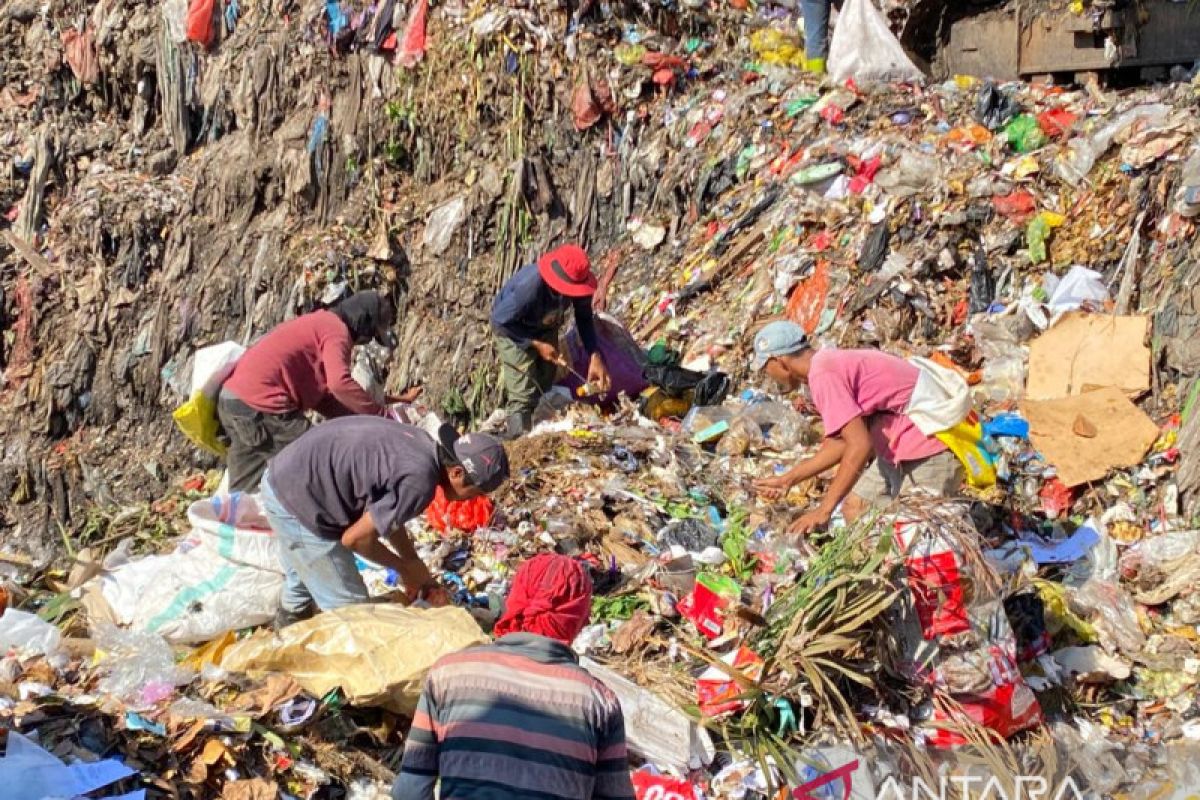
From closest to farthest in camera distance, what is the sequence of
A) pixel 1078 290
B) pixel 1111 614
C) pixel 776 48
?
pixel 1111 614, pixel 1078 290, pixel 776 48

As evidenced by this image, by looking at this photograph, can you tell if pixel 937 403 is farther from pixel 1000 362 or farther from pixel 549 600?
pixel 549 600

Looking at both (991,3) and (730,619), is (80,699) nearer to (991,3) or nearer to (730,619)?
(730,619)

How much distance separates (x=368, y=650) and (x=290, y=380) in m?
2.12

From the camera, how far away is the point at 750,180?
884 cm

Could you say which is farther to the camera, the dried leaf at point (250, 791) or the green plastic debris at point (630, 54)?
the green plastic debris at point (630, 54)

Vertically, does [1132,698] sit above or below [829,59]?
below

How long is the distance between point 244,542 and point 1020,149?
5.53 metres

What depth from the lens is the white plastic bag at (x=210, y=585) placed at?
4.72 meters

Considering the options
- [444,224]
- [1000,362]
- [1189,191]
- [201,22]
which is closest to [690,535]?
[1000,362]

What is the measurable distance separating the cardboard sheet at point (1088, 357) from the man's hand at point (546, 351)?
8.65 feet

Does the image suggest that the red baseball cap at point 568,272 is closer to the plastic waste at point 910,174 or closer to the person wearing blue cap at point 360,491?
the plastic waste at point 910,174

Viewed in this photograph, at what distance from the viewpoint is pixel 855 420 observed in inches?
181

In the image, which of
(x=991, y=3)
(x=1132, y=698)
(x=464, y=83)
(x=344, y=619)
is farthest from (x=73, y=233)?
(x=1132, y=698)

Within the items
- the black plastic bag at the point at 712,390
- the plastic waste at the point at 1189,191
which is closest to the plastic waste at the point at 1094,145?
the plastic waste at the point at 1189,191
